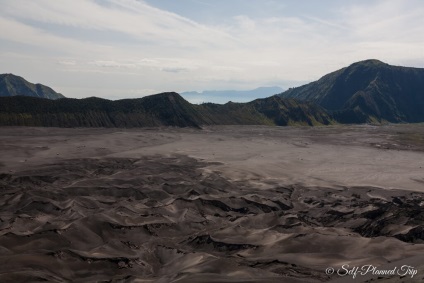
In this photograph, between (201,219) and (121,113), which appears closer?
(201,219)

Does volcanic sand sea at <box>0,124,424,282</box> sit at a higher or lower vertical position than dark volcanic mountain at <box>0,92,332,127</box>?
lower

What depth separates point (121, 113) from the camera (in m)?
128

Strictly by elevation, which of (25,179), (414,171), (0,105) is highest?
(0,105)

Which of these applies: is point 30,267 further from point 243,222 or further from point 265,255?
point 243,222

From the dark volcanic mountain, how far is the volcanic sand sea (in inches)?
2178

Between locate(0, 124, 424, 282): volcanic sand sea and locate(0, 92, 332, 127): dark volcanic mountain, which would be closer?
locate(0, 124, 424, 282): volcanic sand sea

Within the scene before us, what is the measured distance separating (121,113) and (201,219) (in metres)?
102

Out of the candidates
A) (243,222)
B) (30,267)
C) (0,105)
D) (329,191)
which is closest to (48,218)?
(30,267)

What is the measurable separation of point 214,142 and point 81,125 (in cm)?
4881

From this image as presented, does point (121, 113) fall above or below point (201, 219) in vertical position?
above

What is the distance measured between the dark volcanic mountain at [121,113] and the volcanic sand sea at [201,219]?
5533 cm

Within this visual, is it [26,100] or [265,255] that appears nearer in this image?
[265,255]

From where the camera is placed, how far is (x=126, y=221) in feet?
92.0

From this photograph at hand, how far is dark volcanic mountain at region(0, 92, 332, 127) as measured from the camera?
115 meters
